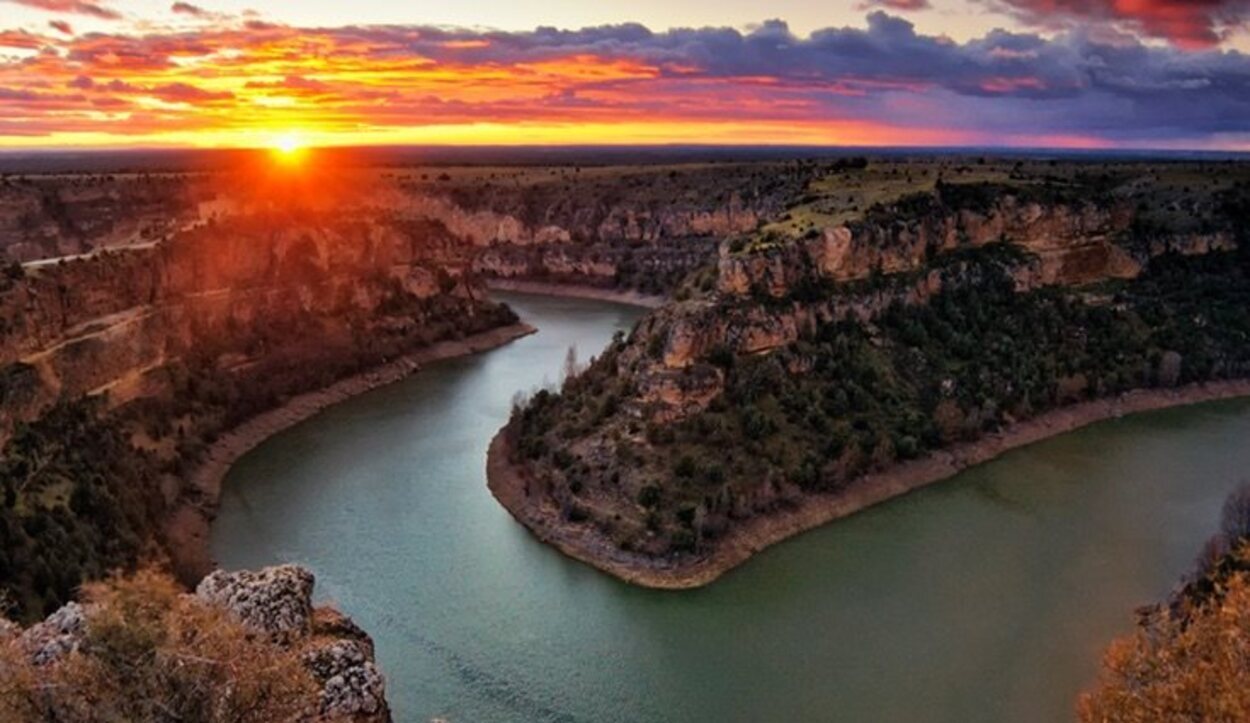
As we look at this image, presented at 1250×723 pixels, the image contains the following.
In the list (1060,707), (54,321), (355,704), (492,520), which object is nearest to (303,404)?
(54,321)

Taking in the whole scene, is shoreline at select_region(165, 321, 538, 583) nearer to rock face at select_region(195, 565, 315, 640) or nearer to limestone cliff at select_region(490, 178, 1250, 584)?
limestone cliff at select_region(490, 178, 1250, 584)

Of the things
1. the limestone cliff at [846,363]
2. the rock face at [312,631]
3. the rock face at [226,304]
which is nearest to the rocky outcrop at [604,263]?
the rock face at [226,304]

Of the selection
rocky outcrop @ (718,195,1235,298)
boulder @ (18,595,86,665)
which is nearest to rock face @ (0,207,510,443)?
boulder @ (18,595,86,665)

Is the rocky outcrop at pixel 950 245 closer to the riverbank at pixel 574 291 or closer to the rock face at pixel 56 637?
the rock face at pixel 56 637

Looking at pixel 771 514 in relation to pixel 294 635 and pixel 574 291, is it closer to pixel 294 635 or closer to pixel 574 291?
pixel 294 635

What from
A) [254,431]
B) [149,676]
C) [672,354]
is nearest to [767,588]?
[672,354]

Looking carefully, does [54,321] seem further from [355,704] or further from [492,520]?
[355,704]
